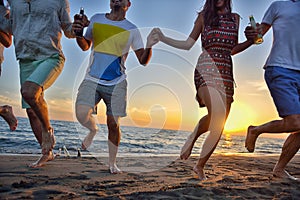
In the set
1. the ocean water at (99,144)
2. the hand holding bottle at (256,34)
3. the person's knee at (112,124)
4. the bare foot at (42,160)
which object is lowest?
the ocean water at (99,144)

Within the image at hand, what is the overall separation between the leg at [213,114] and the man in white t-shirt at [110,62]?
2.95 ft

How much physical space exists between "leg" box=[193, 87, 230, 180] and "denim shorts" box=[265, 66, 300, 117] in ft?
1.85

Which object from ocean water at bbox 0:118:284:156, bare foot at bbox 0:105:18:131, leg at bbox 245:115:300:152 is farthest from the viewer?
ocean water at bbox 0:118:284:156

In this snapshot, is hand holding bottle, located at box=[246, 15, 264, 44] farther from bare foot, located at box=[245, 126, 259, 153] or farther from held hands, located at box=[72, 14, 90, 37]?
held hands, located at box=[72, 14, 90, 37]

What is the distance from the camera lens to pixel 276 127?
139 inches

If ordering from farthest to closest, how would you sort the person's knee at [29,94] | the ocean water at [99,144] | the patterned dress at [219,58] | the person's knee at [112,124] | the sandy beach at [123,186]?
Answer: the ocean water at [99,144], the person's knee at [112,124], the person's knee at [29,94], the patterned dress at [219,58], the sandy beach at [123,186]

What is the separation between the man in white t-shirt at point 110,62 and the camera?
12.7ft

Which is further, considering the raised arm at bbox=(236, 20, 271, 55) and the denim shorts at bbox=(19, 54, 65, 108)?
Result: the denim shorts at bbox=(19, 54, 65, 108)

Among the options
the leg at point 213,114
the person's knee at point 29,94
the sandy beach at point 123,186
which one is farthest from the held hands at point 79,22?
the sandy beach at point 123,186

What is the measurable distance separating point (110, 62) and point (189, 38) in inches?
39.3

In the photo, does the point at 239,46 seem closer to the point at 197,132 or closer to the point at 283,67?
the point at 283,67

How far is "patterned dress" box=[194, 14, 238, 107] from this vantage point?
352 cm

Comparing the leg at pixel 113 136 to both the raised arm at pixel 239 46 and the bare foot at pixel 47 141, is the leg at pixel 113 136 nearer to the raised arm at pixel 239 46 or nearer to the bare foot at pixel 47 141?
the bare foot at pixel 47 141

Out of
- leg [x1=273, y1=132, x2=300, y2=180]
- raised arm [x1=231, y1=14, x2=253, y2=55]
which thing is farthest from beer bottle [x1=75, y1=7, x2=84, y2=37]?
leg [x1=273, y1=132, x2=300, y2=180]
